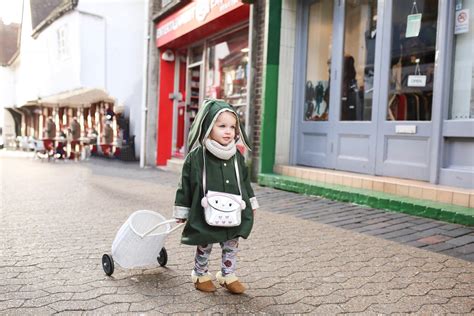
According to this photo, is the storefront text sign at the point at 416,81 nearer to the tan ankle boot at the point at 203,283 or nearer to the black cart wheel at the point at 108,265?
the tan ankle boot at the point at 203,283

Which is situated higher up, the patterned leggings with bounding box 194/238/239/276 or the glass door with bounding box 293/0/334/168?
the glass door with bounding box 293/0/334/168

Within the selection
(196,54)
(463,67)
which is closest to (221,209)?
(463,67)

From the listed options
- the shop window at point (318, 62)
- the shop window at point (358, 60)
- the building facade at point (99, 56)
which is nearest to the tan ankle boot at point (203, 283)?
the shop window at point (358, 60)

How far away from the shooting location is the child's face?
2.64m

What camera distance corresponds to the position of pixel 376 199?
5.43m

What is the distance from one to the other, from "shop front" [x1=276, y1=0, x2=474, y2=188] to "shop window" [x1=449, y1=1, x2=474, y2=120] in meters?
0.01

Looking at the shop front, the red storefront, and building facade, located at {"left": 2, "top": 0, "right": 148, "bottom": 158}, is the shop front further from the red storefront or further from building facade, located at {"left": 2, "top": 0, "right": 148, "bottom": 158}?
building facade, located at {"left": 2, "top": 0, "right": 148, "bottom": 158}

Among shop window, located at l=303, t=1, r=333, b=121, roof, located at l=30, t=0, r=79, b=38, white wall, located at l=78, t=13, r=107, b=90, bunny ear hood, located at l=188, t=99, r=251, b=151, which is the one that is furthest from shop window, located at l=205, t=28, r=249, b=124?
roof, located at l=30, t=0, r=79, b=38

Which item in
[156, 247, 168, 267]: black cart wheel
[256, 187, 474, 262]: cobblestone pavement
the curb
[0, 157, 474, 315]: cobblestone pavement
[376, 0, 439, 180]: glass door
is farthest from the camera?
[376, 0, 439, 180]: glass door

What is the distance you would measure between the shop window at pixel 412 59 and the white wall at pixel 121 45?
42.8 ft

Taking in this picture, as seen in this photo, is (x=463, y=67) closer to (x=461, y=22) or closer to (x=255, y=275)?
(x=461, y=22)

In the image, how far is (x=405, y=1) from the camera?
6016mm

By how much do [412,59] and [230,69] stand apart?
4.75 m

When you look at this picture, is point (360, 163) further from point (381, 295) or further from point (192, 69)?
point (192, 69)
